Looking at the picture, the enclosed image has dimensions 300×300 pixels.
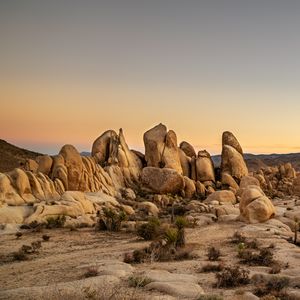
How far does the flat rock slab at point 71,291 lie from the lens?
446 inches

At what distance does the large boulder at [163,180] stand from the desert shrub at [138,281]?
36.9m

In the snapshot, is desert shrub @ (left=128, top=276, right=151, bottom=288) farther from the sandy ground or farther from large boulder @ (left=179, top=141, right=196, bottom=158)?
large boulder @ (left=179, top=141, right=196, bottom=158)

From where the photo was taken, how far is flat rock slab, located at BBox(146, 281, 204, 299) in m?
12.8

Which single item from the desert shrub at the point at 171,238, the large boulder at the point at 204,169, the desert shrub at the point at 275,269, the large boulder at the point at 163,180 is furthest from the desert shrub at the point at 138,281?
the large boulder at the point at 204,169

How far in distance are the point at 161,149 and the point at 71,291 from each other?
147ft

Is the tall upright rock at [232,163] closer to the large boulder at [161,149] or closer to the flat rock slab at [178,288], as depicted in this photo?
the large boulder at [161,149]

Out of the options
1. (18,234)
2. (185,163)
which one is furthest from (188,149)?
(18,234)

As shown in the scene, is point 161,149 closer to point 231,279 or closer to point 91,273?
point 91,273

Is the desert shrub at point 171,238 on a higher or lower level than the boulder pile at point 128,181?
lower

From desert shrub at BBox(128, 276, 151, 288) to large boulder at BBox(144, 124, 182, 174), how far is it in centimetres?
4066

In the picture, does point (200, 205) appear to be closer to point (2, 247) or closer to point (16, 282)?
point (2, 247)

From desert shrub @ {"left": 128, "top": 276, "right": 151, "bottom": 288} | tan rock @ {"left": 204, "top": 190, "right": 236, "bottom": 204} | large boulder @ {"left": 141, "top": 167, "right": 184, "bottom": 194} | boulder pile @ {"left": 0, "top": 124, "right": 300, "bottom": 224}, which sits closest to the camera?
desert shrub @ {"left": 128, "top": 276, "right": 151, "bottom": 288}

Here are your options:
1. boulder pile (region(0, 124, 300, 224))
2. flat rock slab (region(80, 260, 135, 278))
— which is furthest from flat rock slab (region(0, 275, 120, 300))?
boulder pile (region(0, 124, 300, 224))

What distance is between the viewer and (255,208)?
1298 inches
